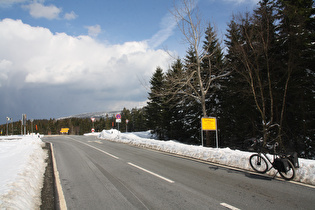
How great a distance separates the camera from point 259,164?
7.04 metres

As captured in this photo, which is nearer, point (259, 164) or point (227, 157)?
point (259, 164)

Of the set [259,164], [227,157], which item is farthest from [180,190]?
[227,157]

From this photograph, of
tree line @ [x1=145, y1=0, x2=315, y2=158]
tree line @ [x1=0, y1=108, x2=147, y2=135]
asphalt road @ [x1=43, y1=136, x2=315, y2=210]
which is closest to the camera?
asphalt road @ [x1=43, y1=136, x2=315, y2=210]

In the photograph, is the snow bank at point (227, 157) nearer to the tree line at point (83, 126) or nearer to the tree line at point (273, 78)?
the tree line at point (273, 78)

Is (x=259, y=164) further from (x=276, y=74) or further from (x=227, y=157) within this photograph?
(x=276, y=74)

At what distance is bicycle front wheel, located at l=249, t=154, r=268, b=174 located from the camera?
6.90 m

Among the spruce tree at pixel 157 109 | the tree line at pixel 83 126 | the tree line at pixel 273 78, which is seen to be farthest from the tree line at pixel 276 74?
the tree line at pixel 83 126

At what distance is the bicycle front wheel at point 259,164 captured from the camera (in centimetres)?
690

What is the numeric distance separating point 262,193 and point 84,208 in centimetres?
447

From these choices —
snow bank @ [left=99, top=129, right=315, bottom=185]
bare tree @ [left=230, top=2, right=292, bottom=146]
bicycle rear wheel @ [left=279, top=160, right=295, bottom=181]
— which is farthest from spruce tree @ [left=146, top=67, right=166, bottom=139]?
bicycle rear wheel @ [left=279, top=160, right=295, bottom=181]

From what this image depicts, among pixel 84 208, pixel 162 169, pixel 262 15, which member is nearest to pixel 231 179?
pixel 162 169

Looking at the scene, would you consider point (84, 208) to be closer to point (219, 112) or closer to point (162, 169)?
point (162, 169)

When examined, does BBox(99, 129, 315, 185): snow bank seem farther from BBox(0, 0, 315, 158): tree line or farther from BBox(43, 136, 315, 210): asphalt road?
BBox(0, 0, 315, 158): tree line

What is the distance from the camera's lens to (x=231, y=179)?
6.28 m
